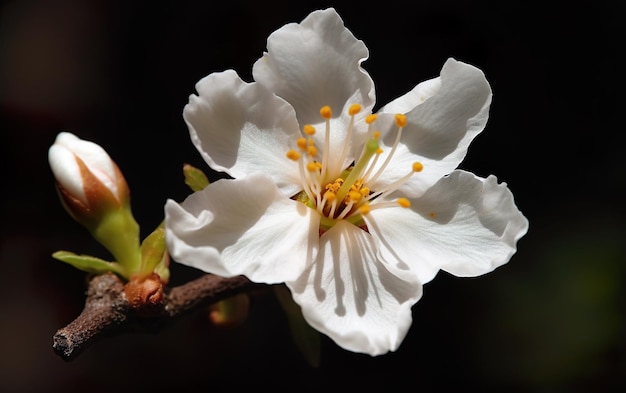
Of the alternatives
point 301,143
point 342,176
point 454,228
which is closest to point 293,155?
point 301,143

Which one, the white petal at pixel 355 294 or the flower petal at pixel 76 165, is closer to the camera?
the white petal at pixel 355 294

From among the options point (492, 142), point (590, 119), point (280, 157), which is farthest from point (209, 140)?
point (590, 119)

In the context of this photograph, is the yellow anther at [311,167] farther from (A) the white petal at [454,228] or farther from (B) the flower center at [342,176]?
(A) the white petal at [454,228]

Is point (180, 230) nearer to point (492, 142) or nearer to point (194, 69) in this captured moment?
point (194, 69)

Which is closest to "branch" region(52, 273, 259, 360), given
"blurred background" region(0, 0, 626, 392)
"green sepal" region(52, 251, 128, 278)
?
"green sepal" region(52, 251, 128, 278)

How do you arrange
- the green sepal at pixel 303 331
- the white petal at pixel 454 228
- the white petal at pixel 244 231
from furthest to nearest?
1. the green sepal at pixel 303 331
2. the white petal at pixel 454 228
3. the white petal at pixel 244 231

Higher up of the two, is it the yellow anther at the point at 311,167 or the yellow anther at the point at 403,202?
the yellow anther at the point at 311,167

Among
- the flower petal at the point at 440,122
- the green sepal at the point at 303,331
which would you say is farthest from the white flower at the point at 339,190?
the green sepal at the point at 303,331

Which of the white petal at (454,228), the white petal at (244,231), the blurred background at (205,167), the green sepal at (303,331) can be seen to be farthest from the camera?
the blurred background at (205,167)
